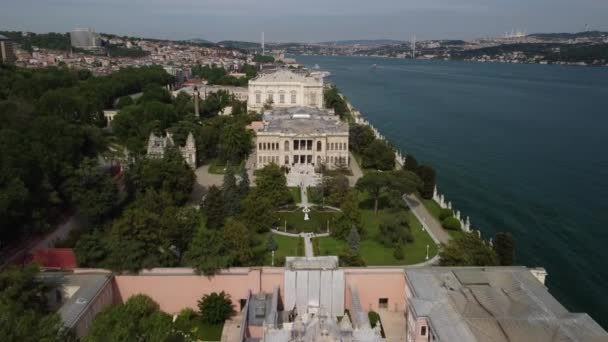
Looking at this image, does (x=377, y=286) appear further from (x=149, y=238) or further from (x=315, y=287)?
(x=149, y=238)

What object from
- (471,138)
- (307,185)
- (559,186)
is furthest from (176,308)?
(471,138)

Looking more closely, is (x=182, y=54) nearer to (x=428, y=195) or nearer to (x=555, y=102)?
(x=555, y=102)

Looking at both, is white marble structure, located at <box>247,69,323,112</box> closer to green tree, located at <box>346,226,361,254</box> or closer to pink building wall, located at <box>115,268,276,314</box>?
green tree, located at <box>346,226,361,254</box>

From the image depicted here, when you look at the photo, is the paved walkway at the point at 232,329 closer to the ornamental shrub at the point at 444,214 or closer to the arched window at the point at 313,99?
the ornamental shrub at the point at 444,214

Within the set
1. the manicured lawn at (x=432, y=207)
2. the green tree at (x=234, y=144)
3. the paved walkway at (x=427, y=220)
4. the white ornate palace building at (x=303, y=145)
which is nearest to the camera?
the paved walkway at (x=427, y=220)

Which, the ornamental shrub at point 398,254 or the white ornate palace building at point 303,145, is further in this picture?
the white ornate palace building at point 303,145

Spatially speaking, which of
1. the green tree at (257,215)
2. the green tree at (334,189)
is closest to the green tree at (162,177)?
the green tree at (257,215)
